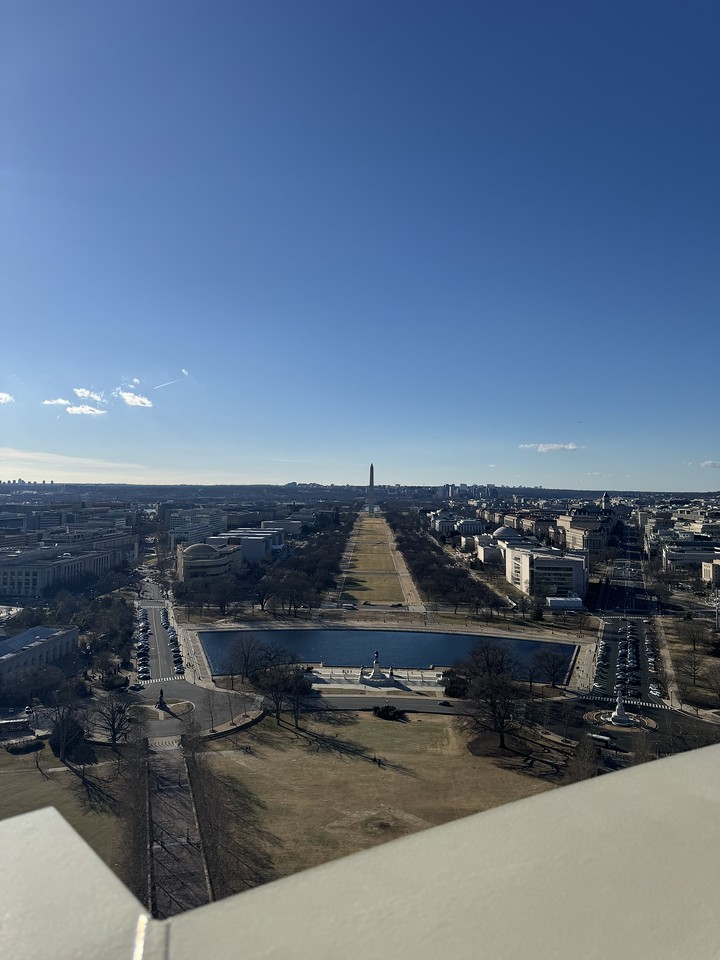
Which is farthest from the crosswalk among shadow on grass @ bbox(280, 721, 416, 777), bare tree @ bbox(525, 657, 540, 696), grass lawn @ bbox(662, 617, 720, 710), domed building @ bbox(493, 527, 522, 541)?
domed building @ bbox(493, 527, 522, 541)

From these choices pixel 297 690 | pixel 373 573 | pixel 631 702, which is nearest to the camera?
pixel 297 690

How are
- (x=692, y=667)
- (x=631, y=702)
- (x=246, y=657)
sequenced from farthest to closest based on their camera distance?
(x=692, y=667) → (x=246, y=657) → (x=631, y=702)

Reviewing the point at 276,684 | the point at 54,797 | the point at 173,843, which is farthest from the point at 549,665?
the point at 54,797

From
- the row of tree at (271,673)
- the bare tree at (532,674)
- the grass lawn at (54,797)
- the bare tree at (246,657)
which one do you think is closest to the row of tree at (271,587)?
the row of tree at (271,673)

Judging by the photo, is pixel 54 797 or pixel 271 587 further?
pixel 271 587

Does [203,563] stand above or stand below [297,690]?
above

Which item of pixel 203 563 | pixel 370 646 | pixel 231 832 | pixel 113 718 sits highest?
pixel 203 563

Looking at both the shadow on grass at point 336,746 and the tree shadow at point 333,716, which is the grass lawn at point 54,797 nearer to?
the shadow on grass at point 336,746

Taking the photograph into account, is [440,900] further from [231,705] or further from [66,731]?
[231,705]
